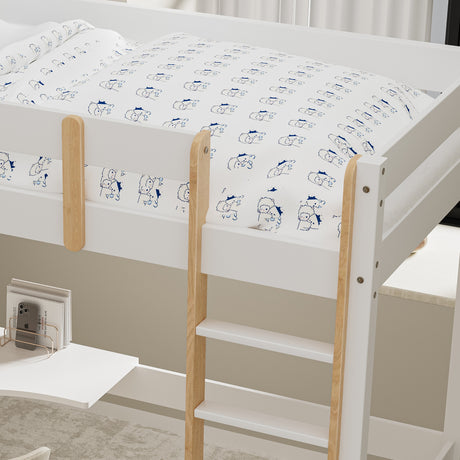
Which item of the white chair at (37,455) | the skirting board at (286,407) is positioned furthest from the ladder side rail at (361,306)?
the skirting board at (286,407)

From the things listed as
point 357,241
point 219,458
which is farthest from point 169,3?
point 357,241

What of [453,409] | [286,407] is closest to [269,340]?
[286,407]

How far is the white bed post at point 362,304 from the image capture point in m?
1.65

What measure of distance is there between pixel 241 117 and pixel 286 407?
3.45 ft

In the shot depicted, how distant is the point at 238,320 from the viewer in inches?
136

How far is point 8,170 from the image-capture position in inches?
82.7

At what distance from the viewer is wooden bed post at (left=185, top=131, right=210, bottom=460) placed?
178 cm

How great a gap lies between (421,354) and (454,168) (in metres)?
1.07

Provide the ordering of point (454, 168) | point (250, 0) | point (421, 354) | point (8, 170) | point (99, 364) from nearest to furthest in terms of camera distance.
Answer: point (8, 170) < point (454, 168) < point (99, 364) < point (421, 354) < point (250, 0)

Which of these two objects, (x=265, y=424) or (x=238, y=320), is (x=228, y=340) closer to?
(x=265, y=424)

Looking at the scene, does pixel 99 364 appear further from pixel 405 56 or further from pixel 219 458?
pixel 405 56

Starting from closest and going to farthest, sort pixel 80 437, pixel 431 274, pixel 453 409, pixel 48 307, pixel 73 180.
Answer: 1. pixel 73 180
2. pixel 453 409
3. pixel 48 307
4. pixel 431 274
5. pixel 80 437

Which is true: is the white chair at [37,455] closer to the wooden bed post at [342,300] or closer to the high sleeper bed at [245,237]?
the high sleeper bed at [245,237]

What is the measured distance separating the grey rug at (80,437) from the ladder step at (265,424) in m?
1.37
